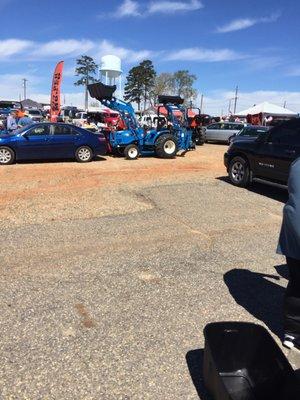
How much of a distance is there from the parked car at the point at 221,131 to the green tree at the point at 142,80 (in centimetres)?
5516

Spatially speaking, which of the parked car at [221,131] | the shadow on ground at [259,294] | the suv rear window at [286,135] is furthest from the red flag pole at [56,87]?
the shadow on ground at [259,294]

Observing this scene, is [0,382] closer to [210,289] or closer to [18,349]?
[18,349]

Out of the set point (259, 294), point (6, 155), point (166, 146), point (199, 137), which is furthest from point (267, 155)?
point (199, 137)

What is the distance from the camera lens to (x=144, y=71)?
83750mm

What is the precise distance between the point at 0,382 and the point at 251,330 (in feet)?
5.91

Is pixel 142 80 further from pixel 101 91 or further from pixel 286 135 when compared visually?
pixel 286 135

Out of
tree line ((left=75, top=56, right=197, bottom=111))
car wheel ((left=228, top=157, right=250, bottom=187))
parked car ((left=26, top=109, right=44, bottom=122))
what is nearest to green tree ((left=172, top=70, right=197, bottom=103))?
tree line ((left=75, top=56, right=197, bottom=111))

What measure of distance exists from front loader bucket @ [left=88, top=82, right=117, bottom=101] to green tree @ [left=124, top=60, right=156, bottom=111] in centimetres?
6932

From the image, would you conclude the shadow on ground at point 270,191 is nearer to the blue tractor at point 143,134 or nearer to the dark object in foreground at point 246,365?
the blue tractor at point 143,134

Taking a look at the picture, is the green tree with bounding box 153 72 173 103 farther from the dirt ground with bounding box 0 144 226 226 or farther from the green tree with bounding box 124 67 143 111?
the dirt ground with bounding box 0 144 226 226

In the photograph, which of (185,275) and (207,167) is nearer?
(185,275)

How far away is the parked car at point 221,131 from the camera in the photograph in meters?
29.9

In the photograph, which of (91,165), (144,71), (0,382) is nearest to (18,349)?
(0,382)

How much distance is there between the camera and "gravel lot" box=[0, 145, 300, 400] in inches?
129
